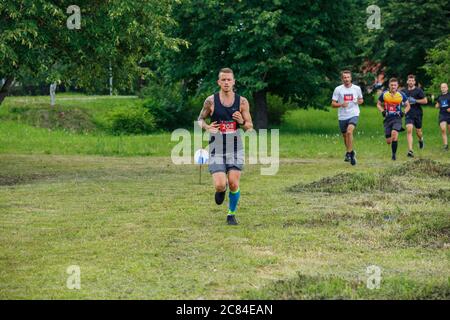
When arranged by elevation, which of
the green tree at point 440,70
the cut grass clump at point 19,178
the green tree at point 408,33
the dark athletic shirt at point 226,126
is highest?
the green tree at point 408,33

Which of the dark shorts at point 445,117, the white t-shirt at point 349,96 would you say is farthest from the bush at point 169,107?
the white t-shirt at point 349,96

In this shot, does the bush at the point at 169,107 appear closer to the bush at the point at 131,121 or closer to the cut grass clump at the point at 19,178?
the bush at the point at 131,121

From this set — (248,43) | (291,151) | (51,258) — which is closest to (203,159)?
(51,258)

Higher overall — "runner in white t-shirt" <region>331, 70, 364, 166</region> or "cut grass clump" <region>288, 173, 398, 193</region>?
"runner in white t-shirt" <region>331, 70, 364, 166</region>

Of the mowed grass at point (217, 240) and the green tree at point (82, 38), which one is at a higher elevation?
the green tree at point (82, 38)

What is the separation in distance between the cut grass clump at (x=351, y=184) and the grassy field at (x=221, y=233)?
26 millimetres

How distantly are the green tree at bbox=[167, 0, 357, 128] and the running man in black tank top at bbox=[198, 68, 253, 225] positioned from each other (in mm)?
22365

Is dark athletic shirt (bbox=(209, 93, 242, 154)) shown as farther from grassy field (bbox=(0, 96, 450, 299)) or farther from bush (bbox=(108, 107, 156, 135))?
bush (bbox=(108, 107, 156, 135))

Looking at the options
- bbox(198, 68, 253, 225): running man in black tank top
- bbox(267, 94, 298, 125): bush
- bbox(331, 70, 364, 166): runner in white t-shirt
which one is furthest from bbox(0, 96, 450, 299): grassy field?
bbox(267, 94, 298, 125): bush

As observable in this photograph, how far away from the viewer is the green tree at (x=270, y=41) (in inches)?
1455

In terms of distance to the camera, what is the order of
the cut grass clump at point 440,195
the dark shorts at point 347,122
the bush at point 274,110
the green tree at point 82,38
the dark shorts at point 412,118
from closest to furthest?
the cut grass clump at point 440,195 → the green tree at point 82,38 → the dark shorts at point 347,122 → the dark shorts at point 412,118 → the bush at point 274,110

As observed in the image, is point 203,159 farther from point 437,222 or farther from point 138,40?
point 437,222

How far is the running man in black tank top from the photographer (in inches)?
542

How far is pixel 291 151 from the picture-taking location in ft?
96.6
